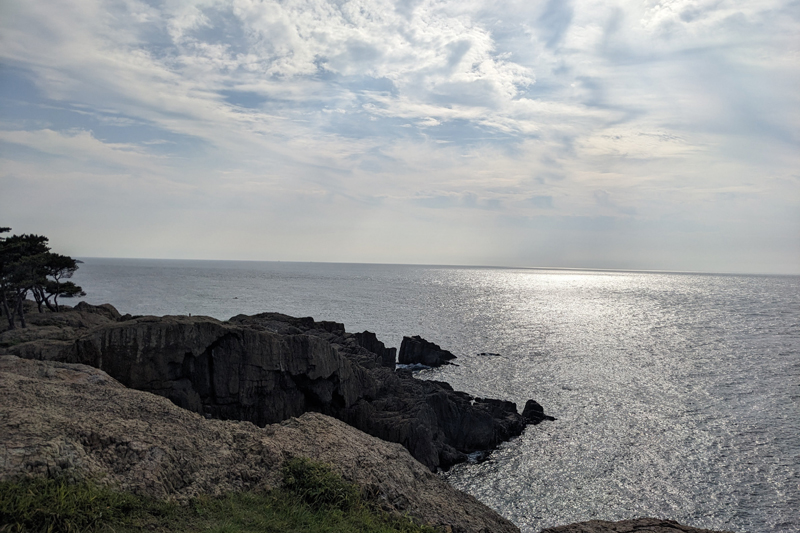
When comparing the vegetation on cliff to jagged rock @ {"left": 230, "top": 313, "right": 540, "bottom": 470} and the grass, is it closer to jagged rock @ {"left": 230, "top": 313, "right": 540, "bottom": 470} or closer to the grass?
jagged rock @ {"left": 230, "top": 313, "right": 540, "bottom": 470}

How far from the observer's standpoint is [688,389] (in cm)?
5697

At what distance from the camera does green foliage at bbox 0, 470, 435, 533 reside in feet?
29.7

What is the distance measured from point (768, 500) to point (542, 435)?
15.6 meters

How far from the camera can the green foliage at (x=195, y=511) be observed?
9.05m

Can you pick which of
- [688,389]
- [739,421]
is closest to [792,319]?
[688,389]

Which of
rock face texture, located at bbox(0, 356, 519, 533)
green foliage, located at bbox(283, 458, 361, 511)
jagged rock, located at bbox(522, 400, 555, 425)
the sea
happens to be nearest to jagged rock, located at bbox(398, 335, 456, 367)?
the sea

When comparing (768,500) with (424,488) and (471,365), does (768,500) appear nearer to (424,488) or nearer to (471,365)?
(424,488)

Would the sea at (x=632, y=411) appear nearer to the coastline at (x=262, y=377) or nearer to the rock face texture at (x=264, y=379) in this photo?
the rock face texture at (x=264, y=379)

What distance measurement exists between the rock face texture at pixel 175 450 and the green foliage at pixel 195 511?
536mm

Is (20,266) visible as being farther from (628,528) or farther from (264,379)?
(628,528)

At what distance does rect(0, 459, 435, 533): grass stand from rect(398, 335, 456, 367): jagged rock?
5608 centimetres

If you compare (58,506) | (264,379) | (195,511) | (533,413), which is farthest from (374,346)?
(58,506)

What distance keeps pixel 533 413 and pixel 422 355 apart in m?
25.5

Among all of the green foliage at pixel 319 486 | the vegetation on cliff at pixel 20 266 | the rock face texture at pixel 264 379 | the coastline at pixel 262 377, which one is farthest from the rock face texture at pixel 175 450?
the vegetation on cliff at pixel 20 266
